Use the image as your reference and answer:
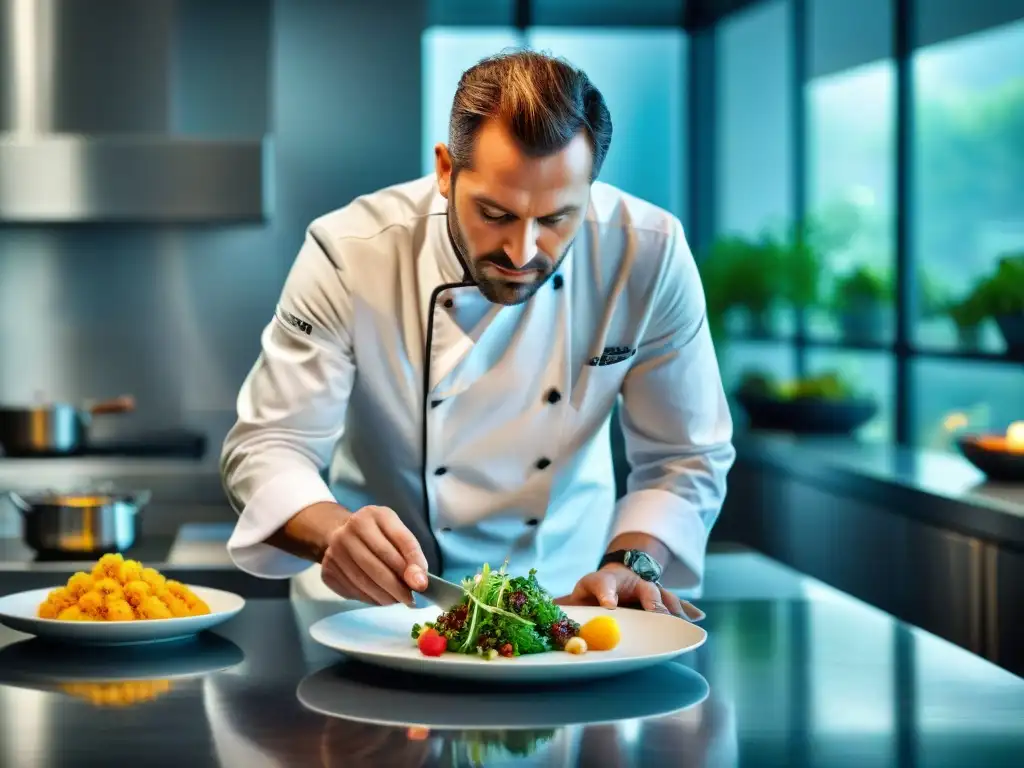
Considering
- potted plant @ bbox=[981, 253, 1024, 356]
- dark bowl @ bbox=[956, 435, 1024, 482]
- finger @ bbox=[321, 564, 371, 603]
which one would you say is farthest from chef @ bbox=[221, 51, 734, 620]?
potted plant @ bbox=[981, 253, 1024, 356]

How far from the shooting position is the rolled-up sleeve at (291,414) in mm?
1869

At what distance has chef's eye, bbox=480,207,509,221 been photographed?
1.75m

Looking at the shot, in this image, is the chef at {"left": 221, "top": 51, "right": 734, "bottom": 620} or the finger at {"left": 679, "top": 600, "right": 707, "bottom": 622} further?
the chef at {"left": 221, "top": 51, "right": 734, "bottom": 620}

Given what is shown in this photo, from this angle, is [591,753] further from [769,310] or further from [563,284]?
[769,310]

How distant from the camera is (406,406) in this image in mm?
2150

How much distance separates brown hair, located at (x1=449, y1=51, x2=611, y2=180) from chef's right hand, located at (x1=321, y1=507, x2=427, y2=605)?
1.60 ft

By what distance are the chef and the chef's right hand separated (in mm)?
263

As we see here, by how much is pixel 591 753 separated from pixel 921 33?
359cm

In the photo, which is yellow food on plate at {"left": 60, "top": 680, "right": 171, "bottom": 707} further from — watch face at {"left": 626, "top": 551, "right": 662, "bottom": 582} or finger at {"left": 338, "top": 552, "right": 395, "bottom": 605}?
watch face at {"left": 626, "top": 551, "right": 662, "bottom": 582}

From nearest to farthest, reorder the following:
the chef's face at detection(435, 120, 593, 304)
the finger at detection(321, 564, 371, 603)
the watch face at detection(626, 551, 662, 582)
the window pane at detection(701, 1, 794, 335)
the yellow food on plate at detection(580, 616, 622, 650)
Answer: the yellow food on plate at detection(580, 616, 622, 650)
the finger at detection(321, 564, 371, 603)
the chef's face at detection(435, 120, 593, 304)
the watch face at detection(626, 551, 662, 582)
the window pane at detection(701, 1, 794, 335)

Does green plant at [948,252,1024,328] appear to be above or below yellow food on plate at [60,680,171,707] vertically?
above

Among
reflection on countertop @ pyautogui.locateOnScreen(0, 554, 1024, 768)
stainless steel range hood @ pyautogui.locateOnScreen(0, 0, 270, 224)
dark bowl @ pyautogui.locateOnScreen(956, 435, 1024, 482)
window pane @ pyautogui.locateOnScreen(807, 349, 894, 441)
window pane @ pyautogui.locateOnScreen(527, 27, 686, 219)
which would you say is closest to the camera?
reflection on countertop @ pyautogui.locateOnScreen(0, 554, 1024, 768)

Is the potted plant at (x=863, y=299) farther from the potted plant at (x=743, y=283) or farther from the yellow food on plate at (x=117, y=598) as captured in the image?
the yellow food on plate at (x=117, y=598)

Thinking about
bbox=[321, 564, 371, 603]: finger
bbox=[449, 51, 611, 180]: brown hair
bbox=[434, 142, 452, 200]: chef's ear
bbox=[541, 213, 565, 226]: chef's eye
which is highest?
bbox=[449, 51, 611, 180]: brown hair
